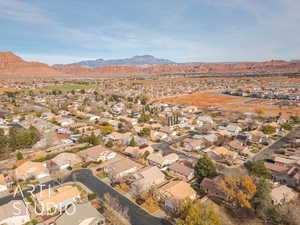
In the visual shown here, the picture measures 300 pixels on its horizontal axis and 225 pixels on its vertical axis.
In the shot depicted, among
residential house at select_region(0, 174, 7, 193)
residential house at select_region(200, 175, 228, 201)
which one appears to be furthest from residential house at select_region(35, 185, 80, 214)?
residential house at select_region(200, 175, 228, 201)

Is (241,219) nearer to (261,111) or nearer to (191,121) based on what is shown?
(191,121)

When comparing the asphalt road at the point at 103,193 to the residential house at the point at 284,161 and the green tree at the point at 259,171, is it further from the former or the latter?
the residential house at the point at 284,161

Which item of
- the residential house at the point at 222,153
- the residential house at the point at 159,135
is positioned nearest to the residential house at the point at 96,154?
→ the residential house at the point at 159,135

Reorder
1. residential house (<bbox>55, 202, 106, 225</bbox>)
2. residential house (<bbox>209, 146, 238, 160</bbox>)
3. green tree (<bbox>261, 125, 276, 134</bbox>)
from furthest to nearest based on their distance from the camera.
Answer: green tree (<bbox>261, 125, 276, 134</bbox>)
residential house (<bbox>209, 146, 238, 160</bbox>)
residential house (<bbox>55, 202, 106, 225</bbox>)

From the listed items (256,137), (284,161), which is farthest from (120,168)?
(256,137)

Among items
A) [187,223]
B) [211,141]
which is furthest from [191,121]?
[187,223]

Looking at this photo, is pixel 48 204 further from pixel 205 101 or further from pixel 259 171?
pixel 205 101

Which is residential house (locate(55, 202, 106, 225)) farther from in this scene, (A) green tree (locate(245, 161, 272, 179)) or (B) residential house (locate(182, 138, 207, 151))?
(B) residential house (locate(182, 138, 207, 151))
